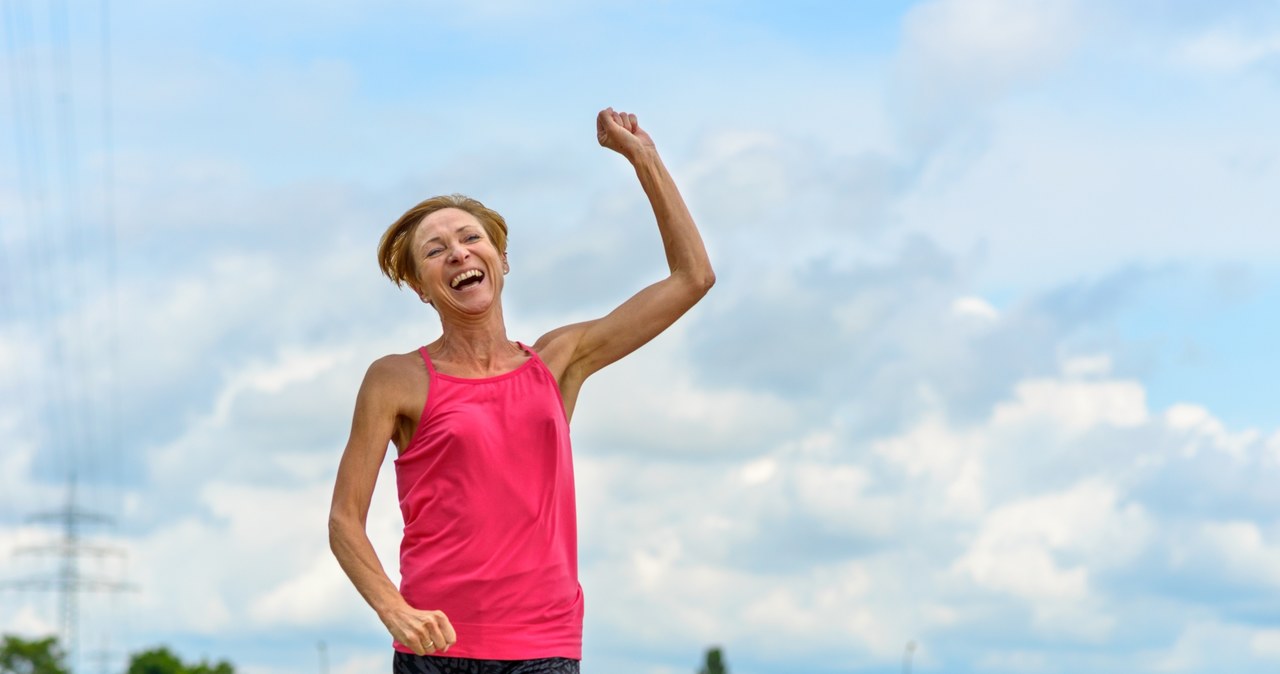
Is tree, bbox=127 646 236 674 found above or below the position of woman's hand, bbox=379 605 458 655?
above

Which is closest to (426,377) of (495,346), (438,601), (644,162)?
(495,346)

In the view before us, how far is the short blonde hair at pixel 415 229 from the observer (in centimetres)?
812

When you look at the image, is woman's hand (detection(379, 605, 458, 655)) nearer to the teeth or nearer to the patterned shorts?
the patterned shorts

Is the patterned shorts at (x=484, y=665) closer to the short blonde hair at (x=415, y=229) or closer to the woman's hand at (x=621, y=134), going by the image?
the short blonde hair at (x=415, y=229)

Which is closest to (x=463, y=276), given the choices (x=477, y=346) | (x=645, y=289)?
(x=477, y=346)

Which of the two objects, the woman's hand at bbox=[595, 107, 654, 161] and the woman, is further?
the woman's hand at bbox=[595, 107, 654, 161]

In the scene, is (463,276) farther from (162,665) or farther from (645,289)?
(162,665)

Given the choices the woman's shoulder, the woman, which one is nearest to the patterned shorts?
the woman

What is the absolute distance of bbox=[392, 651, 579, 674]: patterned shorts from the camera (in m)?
7.61

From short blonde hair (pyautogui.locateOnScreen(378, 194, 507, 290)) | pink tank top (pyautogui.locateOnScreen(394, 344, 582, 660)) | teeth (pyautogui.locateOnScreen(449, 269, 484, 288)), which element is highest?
short blonde hair (pyautogui.locateOnScreen(378, 194, 507, 290))

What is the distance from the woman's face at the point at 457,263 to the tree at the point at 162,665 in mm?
150368

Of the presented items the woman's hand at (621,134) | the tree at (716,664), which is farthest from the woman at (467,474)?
the tree at (716,664)

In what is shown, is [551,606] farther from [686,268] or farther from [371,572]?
[686,268]

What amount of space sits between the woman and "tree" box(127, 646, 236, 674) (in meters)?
150
